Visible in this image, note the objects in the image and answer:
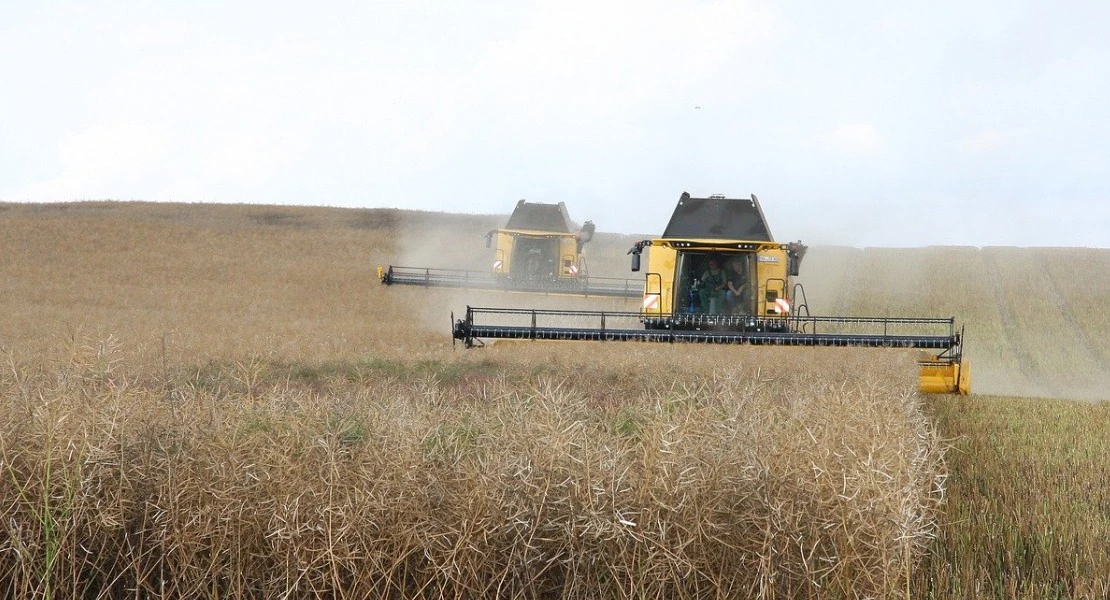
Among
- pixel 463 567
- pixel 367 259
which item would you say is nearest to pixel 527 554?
pixel 463 567

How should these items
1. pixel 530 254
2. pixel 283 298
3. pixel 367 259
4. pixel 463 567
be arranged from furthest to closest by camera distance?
pixel 367 259
pixel 283 298
pixel 530 254
pixel 463 567

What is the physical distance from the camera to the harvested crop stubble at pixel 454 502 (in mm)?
4320

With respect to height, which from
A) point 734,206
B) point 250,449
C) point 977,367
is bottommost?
point 977,367

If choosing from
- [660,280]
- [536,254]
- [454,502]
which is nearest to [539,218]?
[536,254]

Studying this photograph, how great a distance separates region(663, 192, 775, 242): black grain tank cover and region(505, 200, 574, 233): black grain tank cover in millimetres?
8417

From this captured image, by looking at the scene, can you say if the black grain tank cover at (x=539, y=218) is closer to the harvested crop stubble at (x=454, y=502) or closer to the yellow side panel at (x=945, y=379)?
the yellow side panel at (x=945, y=379)

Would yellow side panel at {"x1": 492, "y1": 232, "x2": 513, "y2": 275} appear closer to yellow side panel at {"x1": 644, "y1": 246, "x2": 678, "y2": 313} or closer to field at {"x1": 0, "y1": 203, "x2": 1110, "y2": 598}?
yellow side panel at {"x1": 644, "y1": 246, "x2": 678, "y2": 313}

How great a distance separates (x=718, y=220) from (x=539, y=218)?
353 inches

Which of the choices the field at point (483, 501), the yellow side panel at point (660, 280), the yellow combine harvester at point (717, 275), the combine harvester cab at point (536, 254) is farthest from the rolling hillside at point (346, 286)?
the field at point (483, 501)

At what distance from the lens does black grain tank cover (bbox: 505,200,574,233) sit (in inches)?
893

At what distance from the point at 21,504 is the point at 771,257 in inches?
426

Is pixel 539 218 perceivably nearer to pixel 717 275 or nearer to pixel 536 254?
pixel 536 254

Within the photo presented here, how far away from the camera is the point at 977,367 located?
22.7 m

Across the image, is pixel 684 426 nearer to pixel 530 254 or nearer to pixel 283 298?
pixel 530 254
